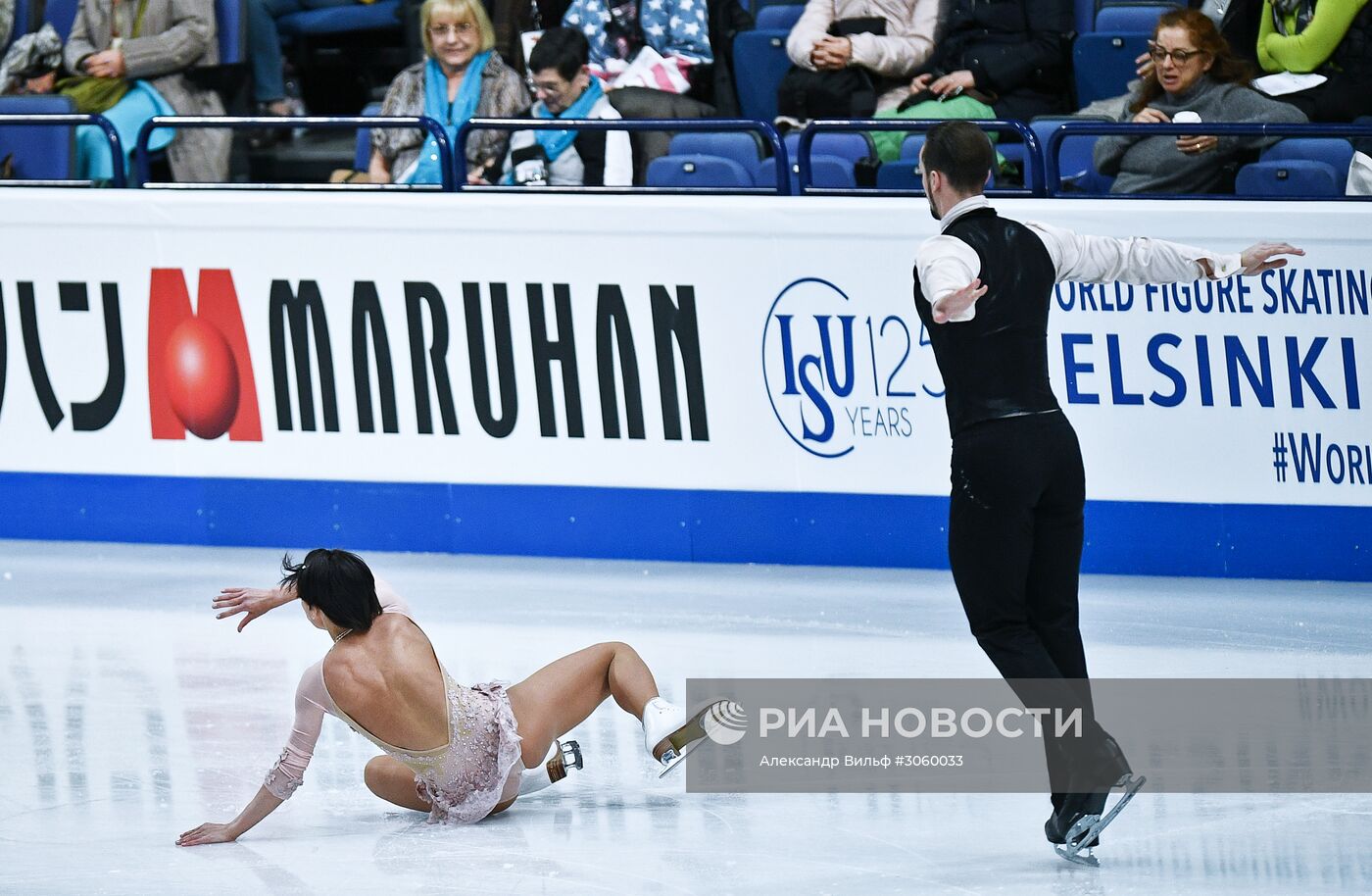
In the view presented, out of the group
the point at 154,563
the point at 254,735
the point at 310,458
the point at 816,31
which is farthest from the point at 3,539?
the point at 816,31

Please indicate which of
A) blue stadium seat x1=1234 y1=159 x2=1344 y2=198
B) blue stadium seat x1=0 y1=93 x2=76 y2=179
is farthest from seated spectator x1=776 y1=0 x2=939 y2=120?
blue stadium seat x1=0 y1=93 x2=76 y2=179

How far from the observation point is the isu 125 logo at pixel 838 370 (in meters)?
8.59

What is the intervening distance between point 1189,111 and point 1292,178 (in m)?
0.61

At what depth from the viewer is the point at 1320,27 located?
27.9 feet

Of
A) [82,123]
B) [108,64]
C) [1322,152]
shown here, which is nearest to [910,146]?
[1322,152]

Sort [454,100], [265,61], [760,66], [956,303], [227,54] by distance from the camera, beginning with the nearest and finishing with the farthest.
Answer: [956,303] → [454,100] → [760,66] → [227,54] → [265,61]

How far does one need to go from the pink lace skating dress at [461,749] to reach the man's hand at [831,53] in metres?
4.71

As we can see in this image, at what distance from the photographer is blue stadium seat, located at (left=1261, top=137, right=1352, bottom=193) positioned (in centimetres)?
820

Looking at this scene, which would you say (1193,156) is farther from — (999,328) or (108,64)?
(108,64)

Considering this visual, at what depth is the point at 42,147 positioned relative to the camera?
975 cm

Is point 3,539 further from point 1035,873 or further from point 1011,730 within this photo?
point 1035,873

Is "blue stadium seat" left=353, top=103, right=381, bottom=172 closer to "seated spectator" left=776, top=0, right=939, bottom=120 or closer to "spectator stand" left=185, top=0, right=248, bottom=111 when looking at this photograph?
"spectator stand" left=185, top=0, right=248, bottom=111

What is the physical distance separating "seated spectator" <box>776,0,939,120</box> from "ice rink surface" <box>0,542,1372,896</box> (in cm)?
227

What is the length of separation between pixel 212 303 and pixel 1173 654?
4.72 m
